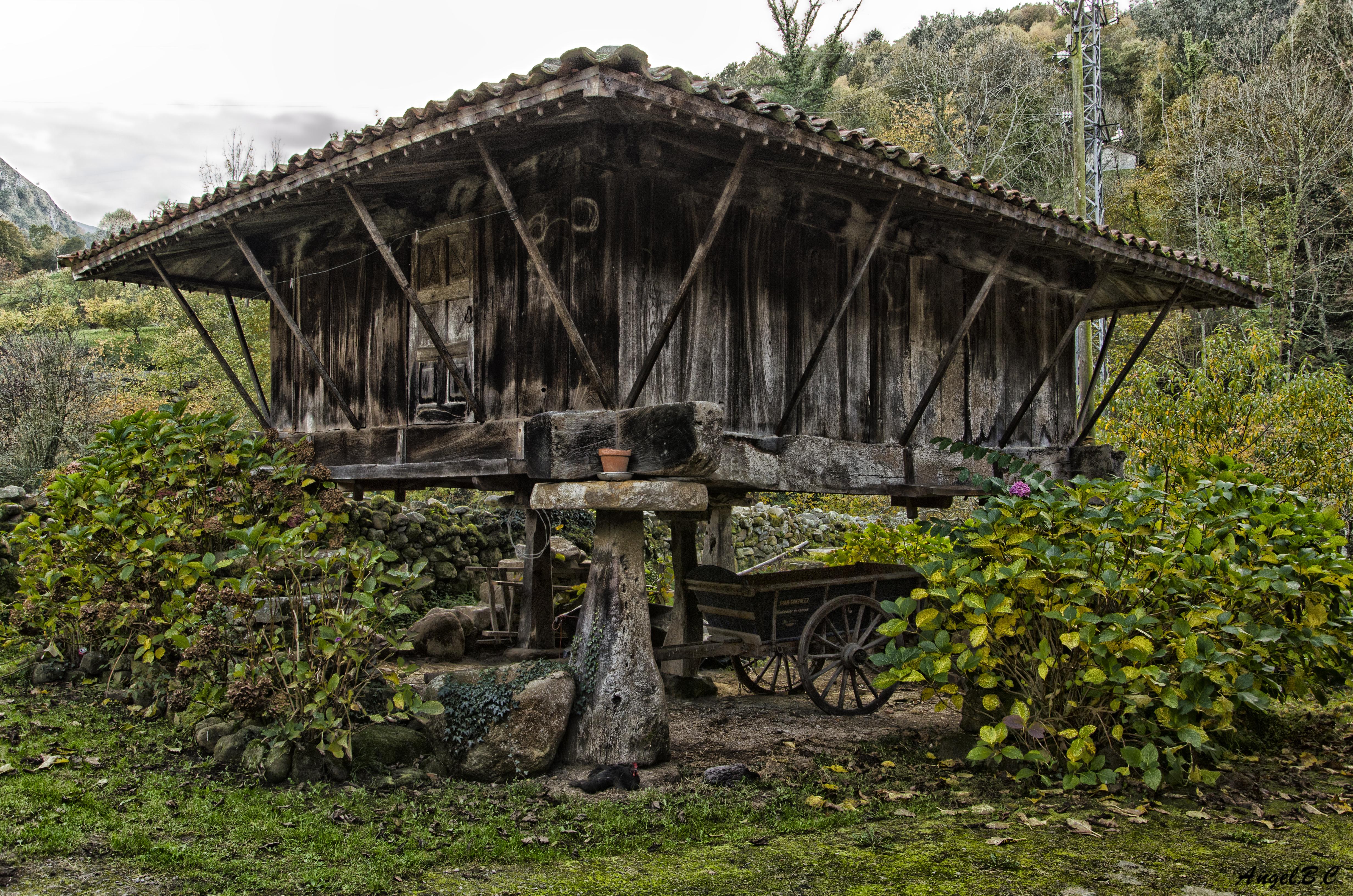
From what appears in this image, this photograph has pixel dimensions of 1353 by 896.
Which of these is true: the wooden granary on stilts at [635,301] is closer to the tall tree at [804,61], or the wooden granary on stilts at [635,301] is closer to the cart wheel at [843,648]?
the cart wheel at [843,648]

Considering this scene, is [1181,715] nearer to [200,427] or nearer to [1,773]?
[1,773]

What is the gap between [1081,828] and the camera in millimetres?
3924

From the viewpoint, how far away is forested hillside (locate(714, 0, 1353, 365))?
18672 mm

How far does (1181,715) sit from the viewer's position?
4.39 metres

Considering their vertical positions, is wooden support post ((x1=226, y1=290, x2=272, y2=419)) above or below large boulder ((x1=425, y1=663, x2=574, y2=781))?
above

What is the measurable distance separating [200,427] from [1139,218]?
2227 centimetres

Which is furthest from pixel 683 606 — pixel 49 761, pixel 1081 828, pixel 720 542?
pixel 49 761

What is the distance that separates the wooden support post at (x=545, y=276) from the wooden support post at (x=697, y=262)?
219mm

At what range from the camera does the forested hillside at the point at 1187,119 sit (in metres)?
18.7

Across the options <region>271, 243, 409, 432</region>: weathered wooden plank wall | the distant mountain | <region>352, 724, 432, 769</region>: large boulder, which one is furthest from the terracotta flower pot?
the distant mountain

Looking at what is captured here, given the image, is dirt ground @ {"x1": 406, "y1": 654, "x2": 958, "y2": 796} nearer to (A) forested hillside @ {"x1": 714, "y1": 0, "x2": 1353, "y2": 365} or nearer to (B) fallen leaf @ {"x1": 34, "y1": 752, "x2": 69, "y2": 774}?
(B) fallen leaf @ {"x1": 34, "y1": 752, "x2": 69, "y2": 774}

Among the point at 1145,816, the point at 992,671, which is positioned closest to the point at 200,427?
the point at 992,671

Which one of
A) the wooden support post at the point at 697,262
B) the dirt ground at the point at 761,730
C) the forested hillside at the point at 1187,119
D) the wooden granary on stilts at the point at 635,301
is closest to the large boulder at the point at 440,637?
the dirt ground at the point at 761,730

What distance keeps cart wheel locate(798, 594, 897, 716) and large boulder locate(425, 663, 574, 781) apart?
213 cm
